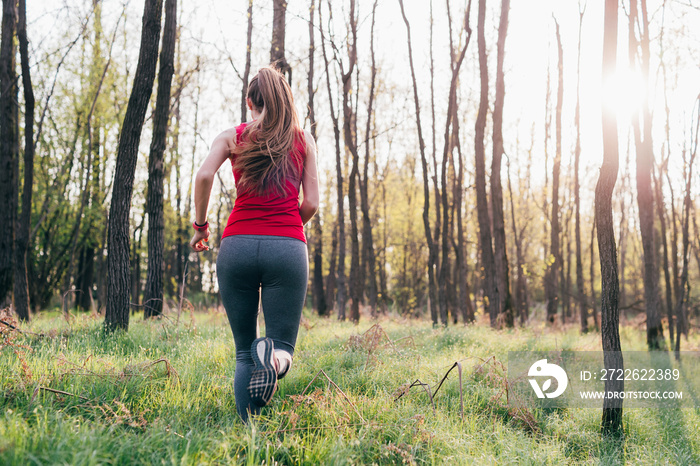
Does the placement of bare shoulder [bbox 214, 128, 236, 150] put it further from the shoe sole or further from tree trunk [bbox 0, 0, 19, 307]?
tree trunk [bbox 0, 0, 19, 307]

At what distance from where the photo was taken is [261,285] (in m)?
2.57

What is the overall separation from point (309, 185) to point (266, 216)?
0.43 m

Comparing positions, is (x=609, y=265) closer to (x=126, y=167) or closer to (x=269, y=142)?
(x=269, y=142)

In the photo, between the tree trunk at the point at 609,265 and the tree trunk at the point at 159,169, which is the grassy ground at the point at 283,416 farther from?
the tree trunk at the point at 159,169

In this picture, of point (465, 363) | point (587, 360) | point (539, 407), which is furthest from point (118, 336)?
point (587, 360)

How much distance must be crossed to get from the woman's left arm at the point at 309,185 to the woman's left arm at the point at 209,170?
46 cm

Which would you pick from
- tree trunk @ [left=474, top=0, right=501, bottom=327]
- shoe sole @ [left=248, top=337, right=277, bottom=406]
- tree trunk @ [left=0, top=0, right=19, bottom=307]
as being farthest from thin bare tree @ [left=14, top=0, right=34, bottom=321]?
tree trunk @ [left=474, top=0, right=501, bottom=327]

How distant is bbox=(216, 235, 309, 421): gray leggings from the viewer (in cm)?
243

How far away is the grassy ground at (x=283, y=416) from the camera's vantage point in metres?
2.06

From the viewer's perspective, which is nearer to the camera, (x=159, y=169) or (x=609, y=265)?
(x=609, y=265)

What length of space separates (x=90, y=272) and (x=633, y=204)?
24.1 meters

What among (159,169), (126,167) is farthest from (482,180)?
(126,167)

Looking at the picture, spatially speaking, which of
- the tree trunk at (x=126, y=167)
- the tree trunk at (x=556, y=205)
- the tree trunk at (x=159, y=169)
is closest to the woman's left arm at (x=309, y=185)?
the tree trunk at (x=126, y=167)

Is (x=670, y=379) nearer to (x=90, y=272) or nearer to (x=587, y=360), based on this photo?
(x=587, y=360)
